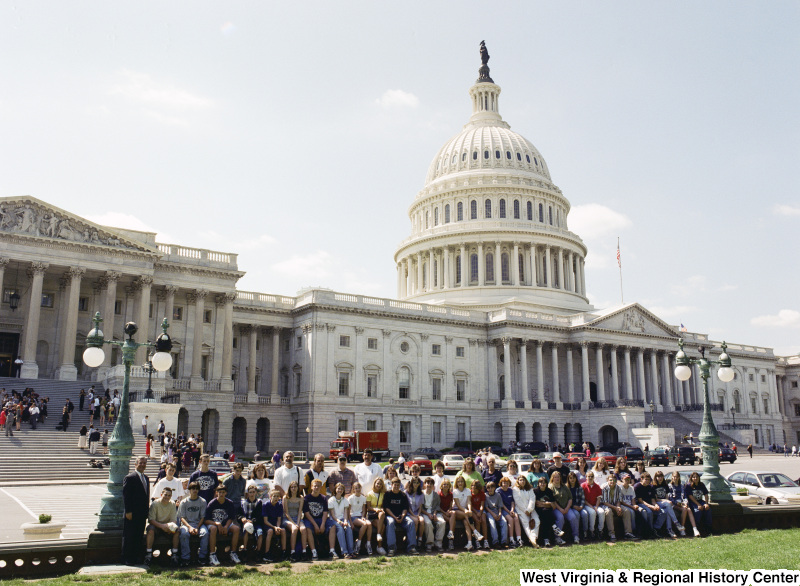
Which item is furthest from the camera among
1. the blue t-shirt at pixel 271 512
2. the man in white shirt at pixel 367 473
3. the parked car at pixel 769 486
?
the parked car at pixel 769 486

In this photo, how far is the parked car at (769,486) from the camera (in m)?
26.4

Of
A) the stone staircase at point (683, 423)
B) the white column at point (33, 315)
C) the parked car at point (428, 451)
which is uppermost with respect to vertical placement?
the white column at point (33, 315)

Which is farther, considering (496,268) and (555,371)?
(496,268)

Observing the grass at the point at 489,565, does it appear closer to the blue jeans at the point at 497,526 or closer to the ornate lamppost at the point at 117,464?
the blue jeans at the point at 497,526

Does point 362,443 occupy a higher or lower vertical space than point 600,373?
lower

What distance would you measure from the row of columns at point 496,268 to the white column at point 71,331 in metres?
49.1

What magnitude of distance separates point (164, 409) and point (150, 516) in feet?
98.1

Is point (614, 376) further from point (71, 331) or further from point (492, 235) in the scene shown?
point (71, 331)

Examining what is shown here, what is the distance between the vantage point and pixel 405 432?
237 feet

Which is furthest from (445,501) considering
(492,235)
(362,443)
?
(492,235)

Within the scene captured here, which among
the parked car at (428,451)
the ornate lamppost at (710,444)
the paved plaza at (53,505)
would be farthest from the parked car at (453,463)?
the ornate lamppost at (710,444)

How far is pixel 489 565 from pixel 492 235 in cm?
7937

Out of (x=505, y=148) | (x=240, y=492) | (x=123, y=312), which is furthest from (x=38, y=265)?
(x=505, y=148)

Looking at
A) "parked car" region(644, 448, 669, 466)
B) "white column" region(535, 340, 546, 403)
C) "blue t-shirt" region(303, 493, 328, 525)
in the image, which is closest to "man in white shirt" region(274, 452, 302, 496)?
"blue t-shirt" region(303, 493, 328, 525)
